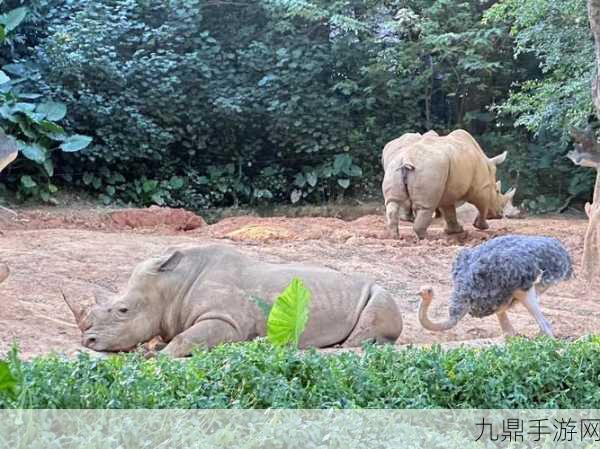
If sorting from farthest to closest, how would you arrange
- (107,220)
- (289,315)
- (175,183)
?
(175,183) < (107,220) < (289,315)

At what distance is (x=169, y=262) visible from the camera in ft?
18.9

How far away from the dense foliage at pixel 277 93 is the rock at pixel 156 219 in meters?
2.65

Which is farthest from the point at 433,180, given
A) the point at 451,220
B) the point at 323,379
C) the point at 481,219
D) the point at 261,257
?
Result: the point at 323,379

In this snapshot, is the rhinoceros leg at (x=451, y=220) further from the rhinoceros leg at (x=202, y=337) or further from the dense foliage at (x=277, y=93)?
the rhinoceros leg at (x=202, y=337)

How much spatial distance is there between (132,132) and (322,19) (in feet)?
14.3

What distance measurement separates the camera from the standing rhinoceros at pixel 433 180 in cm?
1167

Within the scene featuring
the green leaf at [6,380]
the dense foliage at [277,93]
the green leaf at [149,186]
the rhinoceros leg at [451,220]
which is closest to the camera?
the green leaf at [6,380]

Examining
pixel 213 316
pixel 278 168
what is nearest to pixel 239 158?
pixel 278 168

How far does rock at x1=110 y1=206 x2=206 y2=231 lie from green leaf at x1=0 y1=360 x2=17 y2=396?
980 cm

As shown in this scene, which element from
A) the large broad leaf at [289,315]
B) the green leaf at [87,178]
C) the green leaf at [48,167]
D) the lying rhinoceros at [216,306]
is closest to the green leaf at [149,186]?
the green leaf at [87,178]

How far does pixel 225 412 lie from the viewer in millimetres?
3008

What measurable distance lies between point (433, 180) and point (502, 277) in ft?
19.8

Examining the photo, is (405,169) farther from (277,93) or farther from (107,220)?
(277,93)

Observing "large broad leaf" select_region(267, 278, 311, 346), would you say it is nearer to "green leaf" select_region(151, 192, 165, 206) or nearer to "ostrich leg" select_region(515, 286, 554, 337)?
"ostrich leg" select_region(515, 286, 554, 337)
